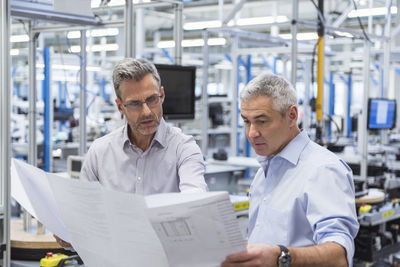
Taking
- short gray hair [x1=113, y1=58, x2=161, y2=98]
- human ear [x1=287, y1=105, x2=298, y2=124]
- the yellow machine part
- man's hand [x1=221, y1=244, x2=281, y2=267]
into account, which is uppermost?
short gray hair [x1=113, y1=58, x2=161, y2=98]

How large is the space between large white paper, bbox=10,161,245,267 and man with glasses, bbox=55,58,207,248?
0.48m

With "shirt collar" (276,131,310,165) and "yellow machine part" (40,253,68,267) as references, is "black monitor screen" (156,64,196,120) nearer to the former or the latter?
"yellow machine part" (40,253,68,267)

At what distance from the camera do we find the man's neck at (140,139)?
191 cm

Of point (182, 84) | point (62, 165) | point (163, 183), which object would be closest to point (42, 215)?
point (163, 183)

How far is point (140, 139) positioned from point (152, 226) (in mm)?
845

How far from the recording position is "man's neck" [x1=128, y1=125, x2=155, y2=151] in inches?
75.3

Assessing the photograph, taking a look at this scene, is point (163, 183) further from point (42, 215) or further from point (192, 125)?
point (192, 125)

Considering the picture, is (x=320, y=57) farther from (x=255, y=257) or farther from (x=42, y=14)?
(x=255, y=257)

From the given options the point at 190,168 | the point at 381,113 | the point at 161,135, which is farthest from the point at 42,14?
the point at 381,113

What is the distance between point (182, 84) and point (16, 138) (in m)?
5.69

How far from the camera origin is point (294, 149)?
167 cm

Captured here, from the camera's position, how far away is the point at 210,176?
419 cm

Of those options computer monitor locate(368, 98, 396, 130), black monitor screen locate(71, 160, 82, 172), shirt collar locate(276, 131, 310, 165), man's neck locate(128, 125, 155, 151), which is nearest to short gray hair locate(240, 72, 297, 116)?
shirt collar locate(276, 131, 310, 165)

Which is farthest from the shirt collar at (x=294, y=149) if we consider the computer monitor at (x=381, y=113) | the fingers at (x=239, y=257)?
the computer monitor at (x=381, y=113)
